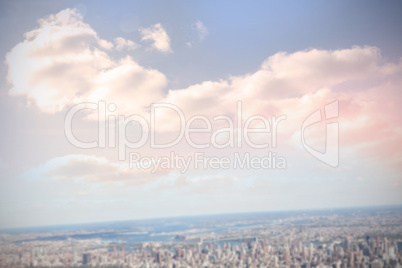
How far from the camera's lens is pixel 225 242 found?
653 cm

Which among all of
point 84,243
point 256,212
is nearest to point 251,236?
point 256,212

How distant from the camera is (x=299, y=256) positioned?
5.68 m

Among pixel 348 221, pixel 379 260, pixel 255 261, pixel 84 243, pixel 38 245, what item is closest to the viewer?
pixel 379 260

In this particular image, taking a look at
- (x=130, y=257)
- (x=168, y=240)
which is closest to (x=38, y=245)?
(x=130, y=257)

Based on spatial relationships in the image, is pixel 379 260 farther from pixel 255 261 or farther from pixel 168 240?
pixel 168 240

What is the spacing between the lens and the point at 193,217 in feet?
25.4

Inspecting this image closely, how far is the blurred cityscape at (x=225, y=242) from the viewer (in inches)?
219

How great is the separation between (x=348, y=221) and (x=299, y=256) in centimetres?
258

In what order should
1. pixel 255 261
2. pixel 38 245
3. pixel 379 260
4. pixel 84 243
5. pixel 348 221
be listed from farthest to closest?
pixel 348 221, pixel 84 243, pixel 38 245, pixel 255 261, pixel 379 260

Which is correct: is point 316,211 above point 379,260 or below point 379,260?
above

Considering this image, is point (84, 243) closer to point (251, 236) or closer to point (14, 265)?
point (14, 265)

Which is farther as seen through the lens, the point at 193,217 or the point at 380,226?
the point at 193,217

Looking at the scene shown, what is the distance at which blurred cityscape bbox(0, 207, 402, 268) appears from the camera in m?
5.57

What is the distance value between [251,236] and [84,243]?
3.94 meters
